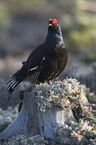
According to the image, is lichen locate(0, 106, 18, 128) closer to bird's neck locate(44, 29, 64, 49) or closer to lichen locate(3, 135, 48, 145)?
lichen locate(3, 135, 48, 145)

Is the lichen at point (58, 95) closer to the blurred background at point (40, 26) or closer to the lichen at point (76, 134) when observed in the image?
the lichen at point (76, 134)

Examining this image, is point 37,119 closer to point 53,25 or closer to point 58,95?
point 58,95

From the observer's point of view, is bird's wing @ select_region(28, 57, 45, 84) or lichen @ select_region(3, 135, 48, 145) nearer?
lichen @ select_region(3, 135, 48, 145)

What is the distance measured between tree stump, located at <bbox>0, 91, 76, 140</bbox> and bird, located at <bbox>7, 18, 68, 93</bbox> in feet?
1.68

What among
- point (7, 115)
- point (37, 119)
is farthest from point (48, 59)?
point (7, 115)

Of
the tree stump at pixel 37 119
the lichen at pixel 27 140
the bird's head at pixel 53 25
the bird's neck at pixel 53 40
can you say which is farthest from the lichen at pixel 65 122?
the bird's head at pixel 53 25

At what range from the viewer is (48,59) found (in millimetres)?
4617

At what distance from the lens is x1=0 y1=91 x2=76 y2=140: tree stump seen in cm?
442

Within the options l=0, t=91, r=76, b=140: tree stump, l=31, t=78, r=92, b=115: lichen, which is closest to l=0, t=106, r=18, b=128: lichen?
l=0, t=91, r=76, b=140: tree stump

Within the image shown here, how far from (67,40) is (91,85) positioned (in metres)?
12.6

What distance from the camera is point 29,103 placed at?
4562mm

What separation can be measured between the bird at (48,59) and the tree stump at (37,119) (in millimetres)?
513

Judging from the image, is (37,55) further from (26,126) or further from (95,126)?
(95,126)

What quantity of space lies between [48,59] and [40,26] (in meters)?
28.6
